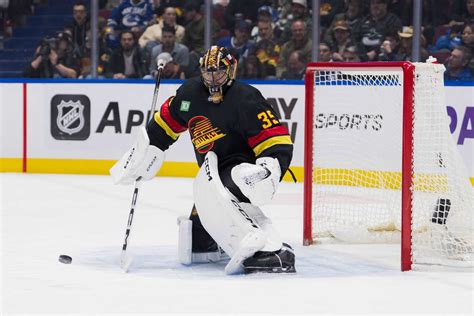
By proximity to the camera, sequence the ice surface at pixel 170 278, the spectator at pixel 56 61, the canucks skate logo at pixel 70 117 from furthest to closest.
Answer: the spectator at pixel 56 61
the canucks skate logo at pixel 70 117
the ice surface at pixel 170 278

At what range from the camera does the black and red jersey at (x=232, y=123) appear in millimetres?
4648

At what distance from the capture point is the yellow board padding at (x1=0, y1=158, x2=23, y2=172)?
9820 mm

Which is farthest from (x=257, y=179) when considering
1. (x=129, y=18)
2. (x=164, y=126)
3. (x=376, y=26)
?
(x=129, y=18)

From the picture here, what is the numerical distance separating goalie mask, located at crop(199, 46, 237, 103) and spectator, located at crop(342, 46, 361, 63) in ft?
15.6

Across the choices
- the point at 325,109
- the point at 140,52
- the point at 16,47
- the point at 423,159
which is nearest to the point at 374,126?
the point at 325,109

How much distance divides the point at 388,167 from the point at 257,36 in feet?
10.8

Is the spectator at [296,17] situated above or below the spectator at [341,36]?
above

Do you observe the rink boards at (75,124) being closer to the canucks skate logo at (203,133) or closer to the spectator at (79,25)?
the spectator at (79,25)

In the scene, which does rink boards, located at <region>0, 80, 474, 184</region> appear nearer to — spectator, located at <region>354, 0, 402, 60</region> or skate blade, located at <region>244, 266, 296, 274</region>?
spectator, located at <region>354, 0, 402, 60</region>

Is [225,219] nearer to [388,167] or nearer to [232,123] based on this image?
[232,123]

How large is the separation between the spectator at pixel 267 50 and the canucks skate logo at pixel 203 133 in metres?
4.86

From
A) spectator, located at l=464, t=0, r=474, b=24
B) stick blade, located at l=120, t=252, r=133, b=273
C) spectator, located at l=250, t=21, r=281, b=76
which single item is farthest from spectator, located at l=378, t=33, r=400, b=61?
stick blade, located at l=120, t=252, r=133, b=273

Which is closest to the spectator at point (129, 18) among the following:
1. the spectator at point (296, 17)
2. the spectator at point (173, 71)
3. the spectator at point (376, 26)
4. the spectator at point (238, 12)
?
the spectator at point (173, 71)

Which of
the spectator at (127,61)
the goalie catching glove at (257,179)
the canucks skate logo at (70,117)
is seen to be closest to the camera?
the goalie catching glove at (257,179)
